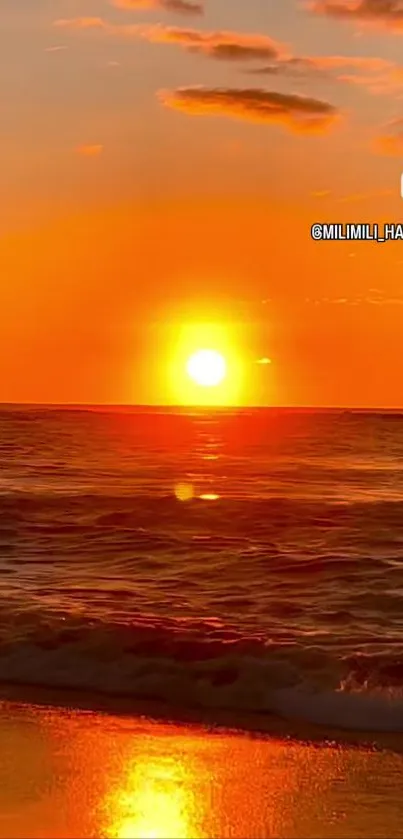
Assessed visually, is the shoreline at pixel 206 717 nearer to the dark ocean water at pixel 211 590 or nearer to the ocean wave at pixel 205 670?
the ocean wave at pixel 205 670

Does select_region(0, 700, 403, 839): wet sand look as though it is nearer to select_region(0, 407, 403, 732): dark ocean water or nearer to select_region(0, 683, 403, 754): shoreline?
select_region(0, 683, 403, 754): shoreline

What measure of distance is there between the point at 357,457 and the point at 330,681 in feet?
107

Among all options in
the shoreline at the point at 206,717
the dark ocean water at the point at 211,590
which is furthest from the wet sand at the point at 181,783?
the dark ocean water at the point at 211,590

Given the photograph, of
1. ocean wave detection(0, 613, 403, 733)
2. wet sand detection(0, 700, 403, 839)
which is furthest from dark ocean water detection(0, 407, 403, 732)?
wet sand detection(0, 700, 403, 839)

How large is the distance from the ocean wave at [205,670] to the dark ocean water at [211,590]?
2cm

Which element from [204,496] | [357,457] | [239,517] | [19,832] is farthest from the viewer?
[357,457]

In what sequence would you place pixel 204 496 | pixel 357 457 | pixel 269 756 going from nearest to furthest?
pixel 269 756 → pixel 204 496 → pixel 357 457

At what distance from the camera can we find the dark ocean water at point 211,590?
34.7 ft

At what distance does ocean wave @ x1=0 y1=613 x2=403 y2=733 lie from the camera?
32.6 feet

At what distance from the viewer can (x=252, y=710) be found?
9.97 metres

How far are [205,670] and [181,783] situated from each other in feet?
12.6

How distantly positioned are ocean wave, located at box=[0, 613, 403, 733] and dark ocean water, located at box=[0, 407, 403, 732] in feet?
0.07

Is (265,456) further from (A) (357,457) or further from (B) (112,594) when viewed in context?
(B) (112,594)

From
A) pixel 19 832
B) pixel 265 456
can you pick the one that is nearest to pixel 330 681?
pixel 19 832
